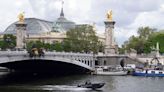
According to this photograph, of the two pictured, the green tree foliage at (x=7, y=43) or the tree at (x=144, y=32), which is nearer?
the green tree foliage at (x=7, y=43)

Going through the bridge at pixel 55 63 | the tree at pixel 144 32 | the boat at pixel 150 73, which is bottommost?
the boat at pixel 150 73

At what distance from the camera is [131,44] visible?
143m

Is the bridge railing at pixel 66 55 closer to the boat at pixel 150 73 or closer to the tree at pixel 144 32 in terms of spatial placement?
the boat at pixel 150 73

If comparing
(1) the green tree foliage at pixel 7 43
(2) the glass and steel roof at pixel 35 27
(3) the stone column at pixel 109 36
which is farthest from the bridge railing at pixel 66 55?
(2) the glass and steel roof at pixel 35 27

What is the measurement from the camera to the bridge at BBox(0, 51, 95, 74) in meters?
71.6

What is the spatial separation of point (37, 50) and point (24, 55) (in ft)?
9.11

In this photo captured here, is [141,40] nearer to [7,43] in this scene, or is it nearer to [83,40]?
[83,40]

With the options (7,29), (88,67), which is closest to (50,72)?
(88,67)

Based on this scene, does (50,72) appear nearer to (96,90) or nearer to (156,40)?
(96,90)

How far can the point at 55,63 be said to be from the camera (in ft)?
283

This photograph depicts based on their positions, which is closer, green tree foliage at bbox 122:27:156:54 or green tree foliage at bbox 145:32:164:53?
green tree foliage at bbox 145:32:164:53

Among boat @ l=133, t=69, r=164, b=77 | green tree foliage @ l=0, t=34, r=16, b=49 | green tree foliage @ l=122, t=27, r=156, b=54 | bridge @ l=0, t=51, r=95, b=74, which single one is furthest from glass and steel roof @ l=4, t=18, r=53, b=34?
boat @ l=133, t=69, r=164, b=77

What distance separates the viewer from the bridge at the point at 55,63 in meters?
71.6

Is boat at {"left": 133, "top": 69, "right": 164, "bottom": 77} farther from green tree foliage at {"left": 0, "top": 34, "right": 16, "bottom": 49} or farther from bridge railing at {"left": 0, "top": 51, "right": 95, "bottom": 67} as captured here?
green tree foliage at {"left": 0, "top": 34, "right": 16, "bottom": 49}
